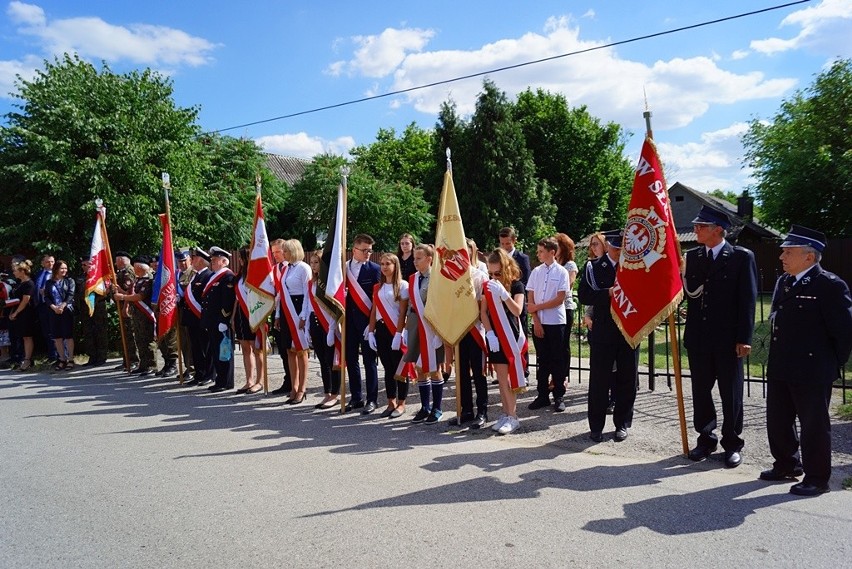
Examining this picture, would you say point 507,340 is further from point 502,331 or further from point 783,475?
point 783,475

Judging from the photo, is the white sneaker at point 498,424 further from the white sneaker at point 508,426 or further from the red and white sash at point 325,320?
the red and white sash at point 325,320

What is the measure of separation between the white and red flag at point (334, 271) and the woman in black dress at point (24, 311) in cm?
736

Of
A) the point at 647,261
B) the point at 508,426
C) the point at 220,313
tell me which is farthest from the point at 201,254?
the point at 647,261

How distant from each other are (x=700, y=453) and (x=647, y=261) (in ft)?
5.57

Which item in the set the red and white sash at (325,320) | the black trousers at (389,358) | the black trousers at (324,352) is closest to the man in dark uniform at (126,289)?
the black trousers at (324,352)

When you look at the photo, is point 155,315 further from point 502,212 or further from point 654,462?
point 502,212

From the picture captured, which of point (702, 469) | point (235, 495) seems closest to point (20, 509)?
point (235, 495)

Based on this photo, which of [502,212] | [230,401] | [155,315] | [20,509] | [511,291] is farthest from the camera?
[502,212]

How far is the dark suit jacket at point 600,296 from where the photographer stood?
6383mm

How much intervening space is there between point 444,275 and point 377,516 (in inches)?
123

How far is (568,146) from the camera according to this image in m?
39.8

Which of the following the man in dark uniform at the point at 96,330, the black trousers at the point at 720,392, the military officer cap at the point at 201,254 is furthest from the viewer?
the man in dark uniform at the point at 96,330

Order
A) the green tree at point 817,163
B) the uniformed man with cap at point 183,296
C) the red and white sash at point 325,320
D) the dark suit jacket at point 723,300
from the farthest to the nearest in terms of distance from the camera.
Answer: the green tree at point 817,163, the uniformed man with cap at point 183,296, the red and white sash at point 325,320, the dark suit jacket at point 723,300

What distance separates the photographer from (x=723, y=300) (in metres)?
5.49
